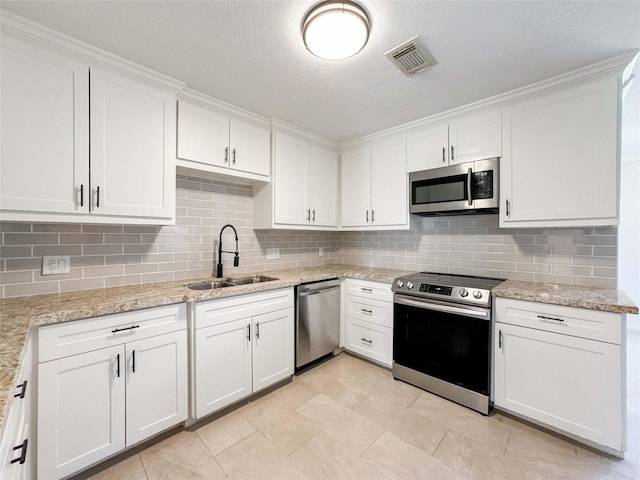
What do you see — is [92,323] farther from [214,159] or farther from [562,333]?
[562,333]

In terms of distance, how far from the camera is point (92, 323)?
1.51 metres

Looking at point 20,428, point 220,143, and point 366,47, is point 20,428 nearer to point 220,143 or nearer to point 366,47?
point 220,143

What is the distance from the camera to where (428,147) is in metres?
2.66

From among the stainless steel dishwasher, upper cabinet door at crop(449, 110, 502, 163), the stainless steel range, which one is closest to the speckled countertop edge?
A: the stainless steel range

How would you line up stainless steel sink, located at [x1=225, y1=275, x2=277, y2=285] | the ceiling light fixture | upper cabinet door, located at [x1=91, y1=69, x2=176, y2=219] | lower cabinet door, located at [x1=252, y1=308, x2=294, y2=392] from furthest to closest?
stainless steel sink, located at [x1=225, y1=275, x2=277, y2=285] < lower cabinet door, located at [x1=252, y1=308, x2=294, y2=392] < upper cabinet door, located at [x1=91, y1=69, x2=176, y2=219] < the ceiling light fixture

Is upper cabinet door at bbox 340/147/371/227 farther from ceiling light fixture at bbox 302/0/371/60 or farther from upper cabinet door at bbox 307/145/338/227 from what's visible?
ceiling light fixture at bbox 302/0/371/60

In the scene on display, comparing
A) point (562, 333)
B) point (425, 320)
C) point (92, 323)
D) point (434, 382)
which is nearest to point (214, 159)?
point (92, 323)

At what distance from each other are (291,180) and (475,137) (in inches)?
68.1

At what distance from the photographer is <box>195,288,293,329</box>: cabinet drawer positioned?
75.7 inches

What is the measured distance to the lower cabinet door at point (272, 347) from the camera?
2.24 meters

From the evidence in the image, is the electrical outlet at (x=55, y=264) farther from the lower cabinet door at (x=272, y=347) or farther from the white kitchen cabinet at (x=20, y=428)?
the lower cabinet door at (x=272, y=347)

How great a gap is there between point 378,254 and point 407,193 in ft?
3.07

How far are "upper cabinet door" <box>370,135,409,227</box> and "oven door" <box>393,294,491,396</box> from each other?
90cm

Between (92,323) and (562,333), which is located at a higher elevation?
(92,323)
